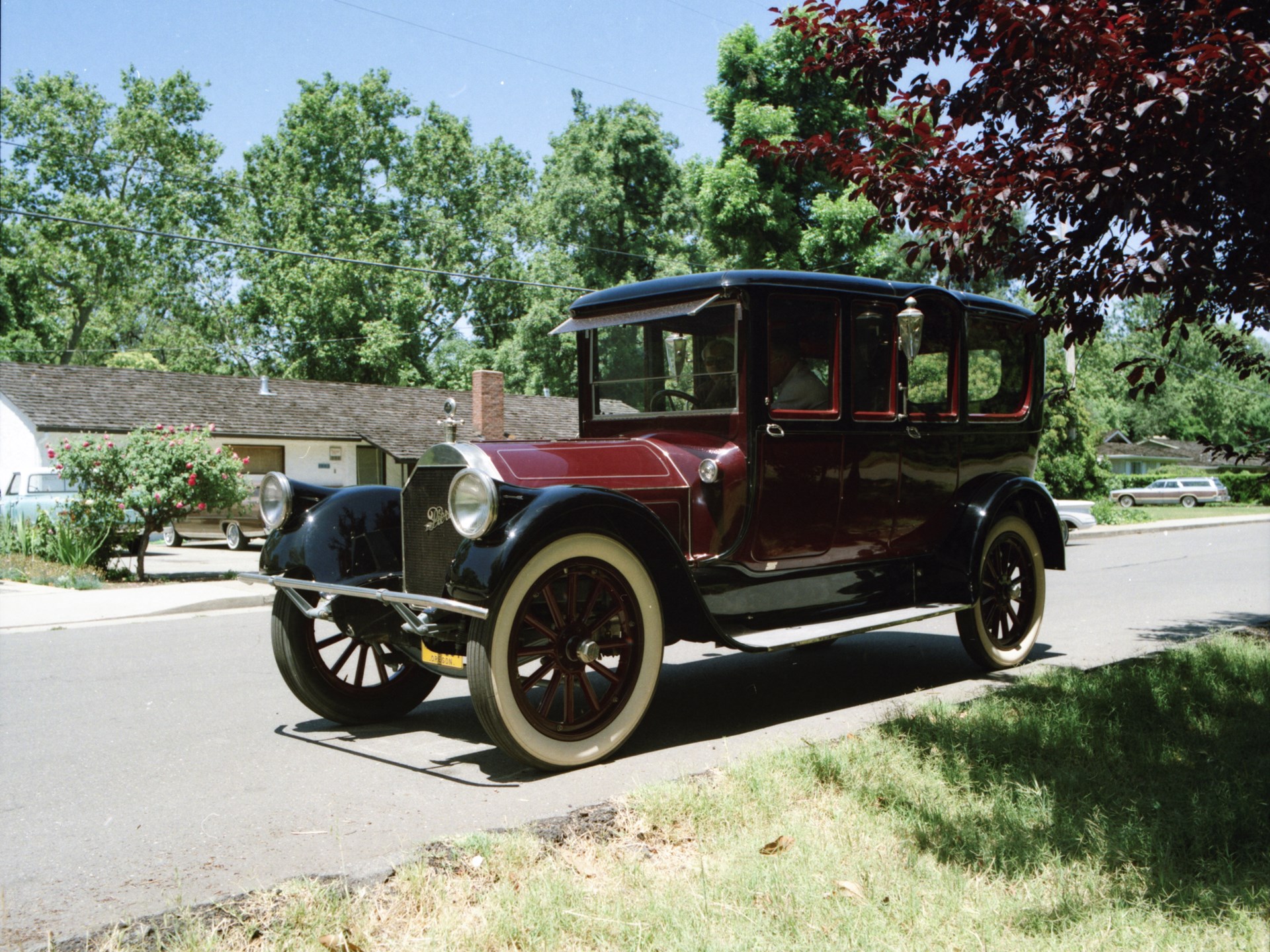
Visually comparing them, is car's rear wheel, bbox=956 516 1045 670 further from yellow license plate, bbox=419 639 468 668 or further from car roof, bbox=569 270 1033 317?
yellow license plate, bbox=419 639 468 668

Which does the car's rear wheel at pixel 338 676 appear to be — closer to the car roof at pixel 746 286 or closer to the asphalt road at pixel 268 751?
the asphalt road at pixel 268 751

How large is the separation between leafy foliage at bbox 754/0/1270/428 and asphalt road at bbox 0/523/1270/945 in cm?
250

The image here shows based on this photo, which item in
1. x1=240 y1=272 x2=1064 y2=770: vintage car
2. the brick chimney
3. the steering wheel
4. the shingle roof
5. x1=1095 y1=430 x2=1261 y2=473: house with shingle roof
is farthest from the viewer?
x1=1095 y1=430 x2=1261 y2=473: house with shingle roof

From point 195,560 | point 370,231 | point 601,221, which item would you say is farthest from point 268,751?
point 370,231

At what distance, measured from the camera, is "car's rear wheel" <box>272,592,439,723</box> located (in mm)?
5590

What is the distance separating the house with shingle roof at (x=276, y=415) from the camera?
89.6 feet

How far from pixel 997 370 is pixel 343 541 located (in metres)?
4.60

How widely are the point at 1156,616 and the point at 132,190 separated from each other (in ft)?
161

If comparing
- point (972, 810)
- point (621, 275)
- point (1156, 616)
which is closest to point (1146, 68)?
point (972, 810)

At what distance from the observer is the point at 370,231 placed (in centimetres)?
4494

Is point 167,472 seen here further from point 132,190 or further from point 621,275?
point 132,190

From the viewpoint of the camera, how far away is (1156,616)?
9.96 m

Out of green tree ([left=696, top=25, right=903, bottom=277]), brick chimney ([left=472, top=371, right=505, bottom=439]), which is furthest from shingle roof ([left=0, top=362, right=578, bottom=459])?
green tree ([left=696, top=25, right=903, bottom=277])

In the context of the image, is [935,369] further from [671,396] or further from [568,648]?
[568,648]
